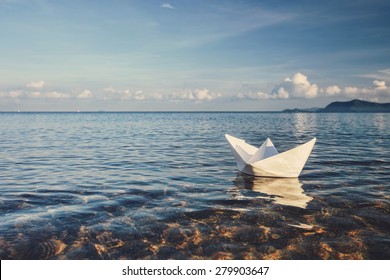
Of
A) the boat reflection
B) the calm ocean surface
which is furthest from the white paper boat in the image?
the calm ocean surface

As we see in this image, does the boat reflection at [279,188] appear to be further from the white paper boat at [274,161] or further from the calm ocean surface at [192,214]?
the white paper boat at [274,161]

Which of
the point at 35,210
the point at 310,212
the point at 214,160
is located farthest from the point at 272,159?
the point at 35,210

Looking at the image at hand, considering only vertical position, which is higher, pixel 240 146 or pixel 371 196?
pixel 240 146

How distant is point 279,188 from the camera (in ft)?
41.4

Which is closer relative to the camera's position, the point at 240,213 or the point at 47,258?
the point at 47,258

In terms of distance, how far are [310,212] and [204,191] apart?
14.3 feet

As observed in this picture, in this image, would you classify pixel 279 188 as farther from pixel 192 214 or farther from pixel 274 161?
pixel 192 214

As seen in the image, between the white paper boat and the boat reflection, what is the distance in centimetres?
31

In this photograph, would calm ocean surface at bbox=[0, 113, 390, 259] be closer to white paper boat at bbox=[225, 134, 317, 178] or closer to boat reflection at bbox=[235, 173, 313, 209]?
boat reflection at bbox=[235, 173, 313, 209]

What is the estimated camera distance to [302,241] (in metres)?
7.63

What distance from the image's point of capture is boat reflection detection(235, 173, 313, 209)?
10992mm

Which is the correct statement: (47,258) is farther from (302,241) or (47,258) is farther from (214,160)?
(214,160)

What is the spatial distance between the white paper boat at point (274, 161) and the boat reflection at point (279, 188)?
309 millimetres
